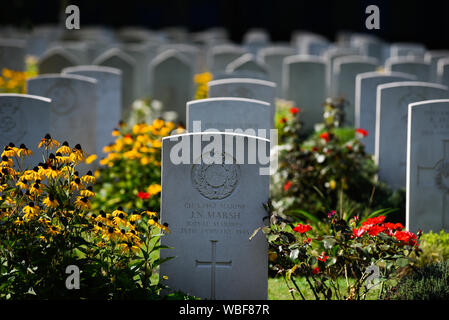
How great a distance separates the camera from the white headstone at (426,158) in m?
6.31

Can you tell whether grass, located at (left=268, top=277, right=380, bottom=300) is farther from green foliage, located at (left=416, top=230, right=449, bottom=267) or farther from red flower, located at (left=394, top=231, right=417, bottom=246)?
red flower, located at (left=394, top=231, right=417, bottom=246)

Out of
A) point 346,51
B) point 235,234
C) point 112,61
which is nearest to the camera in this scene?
point 235,234

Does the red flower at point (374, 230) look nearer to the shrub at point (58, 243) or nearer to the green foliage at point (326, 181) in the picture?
the shrub at point (58, 243)

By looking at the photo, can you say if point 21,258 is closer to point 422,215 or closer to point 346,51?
point 422,215

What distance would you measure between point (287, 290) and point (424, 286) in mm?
1224

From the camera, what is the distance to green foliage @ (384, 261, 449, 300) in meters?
4.84

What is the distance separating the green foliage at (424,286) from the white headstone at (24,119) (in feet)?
11.9

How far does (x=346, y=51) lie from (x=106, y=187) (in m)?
9.27

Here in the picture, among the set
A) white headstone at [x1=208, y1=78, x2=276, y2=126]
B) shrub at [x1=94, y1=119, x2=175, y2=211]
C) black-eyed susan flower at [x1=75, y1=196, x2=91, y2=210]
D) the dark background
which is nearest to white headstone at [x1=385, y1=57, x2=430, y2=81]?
white headstone at [x1=208, y1=78, x2=276, y2=126]

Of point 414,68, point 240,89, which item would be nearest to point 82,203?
point 240,89

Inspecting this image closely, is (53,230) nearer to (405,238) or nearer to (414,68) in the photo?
(405,238)
